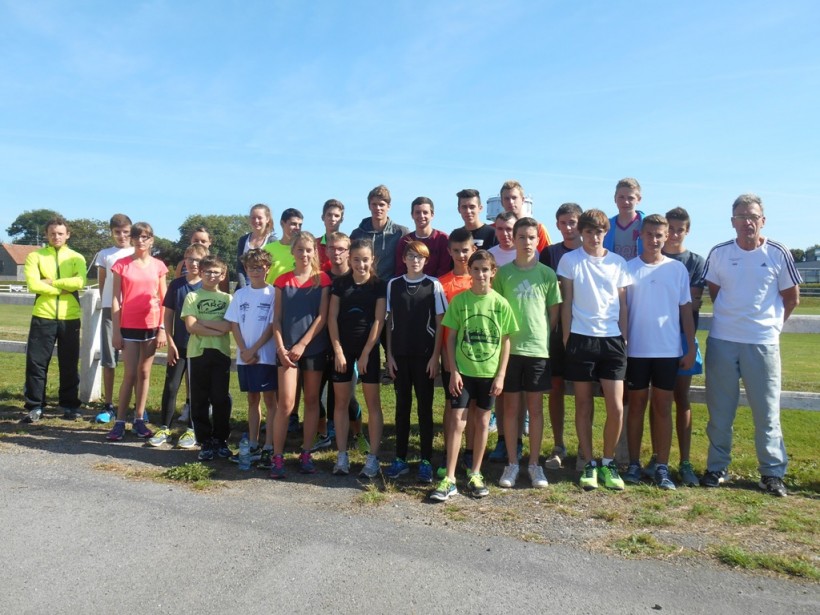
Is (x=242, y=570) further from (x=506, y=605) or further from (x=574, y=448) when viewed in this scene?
(x=574, y=448)

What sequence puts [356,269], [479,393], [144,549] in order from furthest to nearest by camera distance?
[356,269] < [479,393] < [144,549]

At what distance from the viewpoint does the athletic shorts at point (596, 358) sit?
4965 millimetres

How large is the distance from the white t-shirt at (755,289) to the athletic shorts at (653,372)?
0.56 metres

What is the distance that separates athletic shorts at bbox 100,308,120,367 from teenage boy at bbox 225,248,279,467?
2652mm

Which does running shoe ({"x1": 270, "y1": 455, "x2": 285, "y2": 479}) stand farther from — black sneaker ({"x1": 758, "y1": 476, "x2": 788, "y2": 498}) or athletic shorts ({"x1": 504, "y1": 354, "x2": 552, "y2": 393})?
black sneaker ({"x1": 758, "y1": 476, "x2": 788, "y2": 498})

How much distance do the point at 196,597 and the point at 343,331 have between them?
8.50ft

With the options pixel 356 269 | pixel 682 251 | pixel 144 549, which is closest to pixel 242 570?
pixel 144 549

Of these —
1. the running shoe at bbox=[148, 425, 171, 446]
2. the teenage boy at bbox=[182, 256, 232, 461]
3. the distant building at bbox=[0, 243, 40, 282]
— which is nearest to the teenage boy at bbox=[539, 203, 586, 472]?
the teenage boy at bbox=[182, 256, 232, 461]

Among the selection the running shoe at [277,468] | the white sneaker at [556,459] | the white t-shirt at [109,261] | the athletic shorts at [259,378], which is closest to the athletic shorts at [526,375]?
the white sneaker at [556,459]

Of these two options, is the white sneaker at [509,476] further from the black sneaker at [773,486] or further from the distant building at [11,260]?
the distant building at [11,260]

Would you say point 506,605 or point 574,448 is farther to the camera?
point 574,448

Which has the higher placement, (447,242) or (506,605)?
(447,242)

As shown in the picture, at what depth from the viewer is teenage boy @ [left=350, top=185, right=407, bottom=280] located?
6.16m

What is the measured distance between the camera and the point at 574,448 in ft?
19.9
